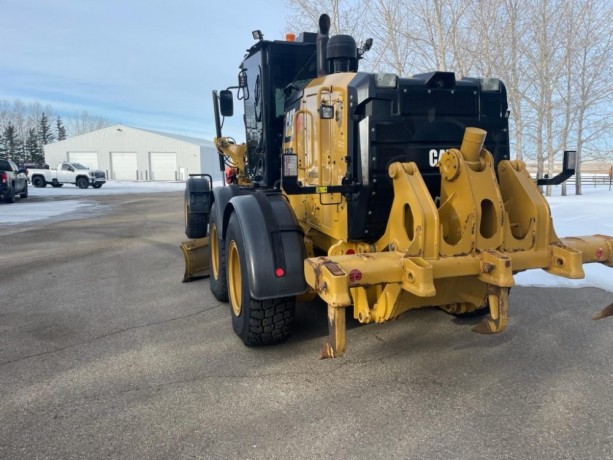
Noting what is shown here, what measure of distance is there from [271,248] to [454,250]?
1413 mm

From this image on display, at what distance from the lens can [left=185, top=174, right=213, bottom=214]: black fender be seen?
7996mm

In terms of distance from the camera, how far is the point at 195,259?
653 centimetres

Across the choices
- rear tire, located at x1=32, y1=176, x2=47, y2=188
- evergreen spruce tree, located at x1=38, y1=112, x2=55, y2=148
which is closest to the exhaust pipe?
rear tire, located at x1=32, y1=176, x2=47, y2=188

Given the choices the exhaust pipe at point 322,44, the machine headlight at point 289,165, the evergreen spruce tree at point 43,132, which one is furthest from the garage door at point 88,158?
the machine headlight at point 289,165

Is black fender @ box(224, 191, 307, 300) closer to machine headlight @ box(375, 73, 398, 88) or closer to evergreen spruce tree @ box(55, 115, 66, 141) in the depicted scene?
machine headlight @ box(375, 73, 398, 88)

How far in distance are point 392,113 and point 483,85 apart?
36.3 inches

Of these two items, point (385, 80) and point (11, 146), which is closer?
point (385, 80)

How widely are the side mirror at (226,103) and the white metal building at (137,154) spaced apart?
48.4 metres

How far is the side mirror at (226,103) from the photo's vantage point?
250 inches

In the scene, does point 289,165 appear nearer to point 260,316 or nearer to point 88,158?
point 260,316

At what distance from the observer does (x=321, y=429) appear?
2.86 meters

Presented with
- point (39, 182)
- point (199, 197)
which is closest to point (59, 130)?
point (39, 182)

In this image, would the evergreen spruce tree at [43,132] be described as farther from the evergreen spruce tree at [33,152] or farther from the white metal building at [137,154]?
the white metal building at [137,154]

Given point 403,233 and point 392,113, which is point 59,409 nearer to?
point 403,233
